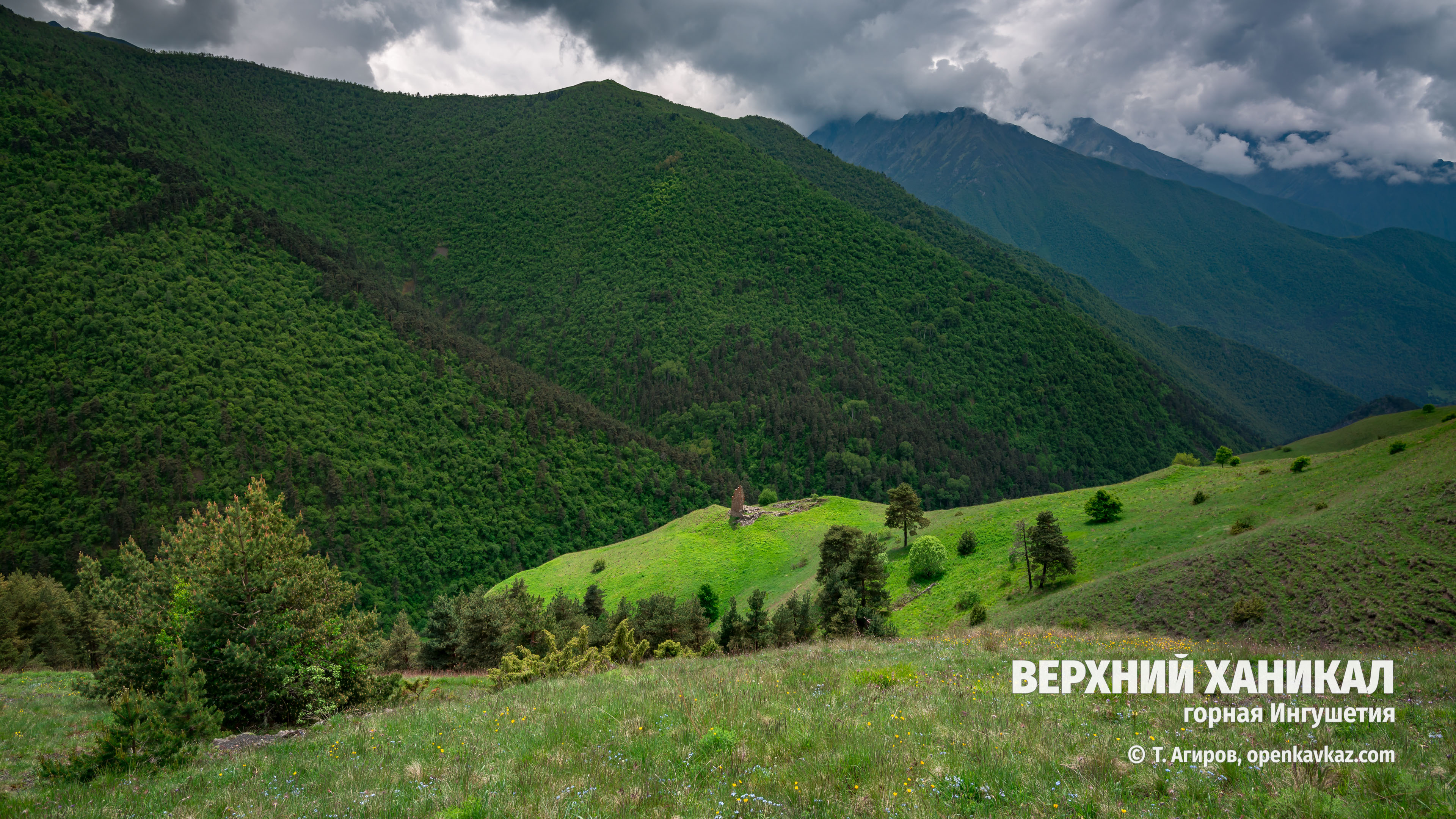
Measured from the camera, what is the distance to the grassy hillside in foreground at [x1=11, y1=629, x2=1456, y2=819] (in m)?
5.10

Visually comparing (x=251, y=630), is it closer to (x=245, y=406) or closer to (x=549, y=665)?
(x=549, y=665)

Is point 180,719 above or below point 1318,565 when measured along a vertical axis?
below

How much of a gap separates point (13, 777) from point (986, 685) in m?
15.3

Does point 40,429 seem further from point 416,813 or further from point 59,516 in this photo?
point 416,813

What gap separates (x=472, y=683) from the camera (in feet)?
73.8

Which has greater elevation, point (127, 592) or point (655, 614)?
point (127, 592)

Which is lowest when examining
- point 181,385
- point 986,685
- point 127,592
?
point 127,592

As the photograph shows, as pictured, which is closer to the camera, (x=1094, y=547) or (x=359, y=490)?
(x=1094, y=547)

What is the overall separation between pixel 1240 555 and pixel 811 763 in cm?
2871

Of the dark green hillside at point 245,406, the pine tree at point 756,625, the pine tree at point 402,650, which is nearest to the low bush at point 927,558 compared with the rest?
the pine tree at point 756,625

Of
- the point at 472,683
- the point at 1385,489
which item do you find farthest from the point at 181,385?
the point at 1385,489

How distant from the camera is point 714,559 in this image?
217 ft

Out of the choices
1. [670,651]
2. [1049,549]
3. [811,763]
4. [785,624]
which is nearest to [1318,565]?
[1049,549]

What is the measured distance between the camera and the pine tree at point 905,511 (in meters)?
50.3
